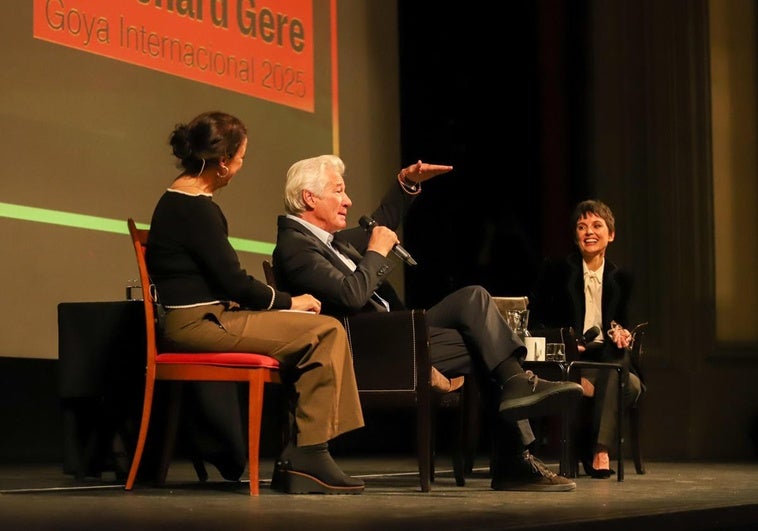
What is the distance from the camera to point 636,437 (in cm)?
485

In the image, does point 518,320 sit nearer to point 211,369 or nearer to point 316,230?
point 316,230

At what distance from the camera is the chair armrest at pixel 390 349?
142 inches

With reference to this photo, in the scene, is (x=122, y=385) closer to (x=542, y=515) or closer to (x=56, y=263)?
(x=56, y=263)

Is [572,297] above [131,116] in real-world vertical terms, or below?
below

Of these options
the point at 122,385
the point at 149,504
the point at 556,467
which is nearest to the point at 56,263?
the point at 122,385

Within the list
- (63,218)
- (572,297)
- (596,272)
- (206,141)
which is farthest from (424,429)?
(63,218)

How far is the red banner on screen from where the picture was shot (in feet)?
15.7

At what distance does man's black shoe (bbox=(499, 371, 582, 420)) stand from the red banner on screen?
7.39ft

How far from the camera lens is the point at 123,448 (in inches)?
167

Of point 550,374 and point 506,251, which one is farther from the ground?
point 506,251

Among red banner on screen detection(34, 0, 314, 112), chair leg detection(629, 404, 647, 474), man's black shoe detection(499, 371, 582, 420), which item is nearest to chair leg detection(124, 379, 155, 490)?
man's black shoe detection(499, 371, 582, 420)

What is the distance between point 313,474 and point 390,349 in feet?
1.46

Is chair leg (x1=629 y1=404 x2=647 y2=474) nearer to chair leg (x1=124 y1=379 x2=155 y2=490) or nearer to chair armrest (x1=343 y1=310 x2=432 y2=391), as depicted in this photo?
chair armrest (x1=343 y1=310 x2=432 y2=391)

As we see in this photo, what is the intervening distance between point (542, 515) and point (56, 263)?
2.50m
